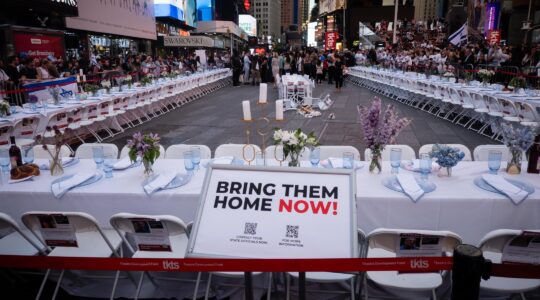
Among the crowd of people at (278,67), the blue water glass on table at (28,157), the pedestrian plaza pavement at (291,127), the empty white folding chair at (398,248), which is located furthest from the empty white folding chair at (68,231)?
the crowd of people at (278,67)

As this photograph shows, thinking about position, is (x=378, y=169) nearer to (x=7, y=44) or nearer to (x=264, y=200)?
(x=264, y=200)

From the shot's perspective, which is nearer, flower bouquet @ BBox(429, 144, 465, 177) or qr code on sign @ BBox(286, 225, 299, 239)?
qr code on sign @ BBox(286, 225, 299, 239)

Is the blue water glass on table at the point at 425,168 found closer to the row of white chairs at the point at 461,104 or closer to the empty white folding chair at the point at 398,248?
the empty white folding chair at the point at 398,248

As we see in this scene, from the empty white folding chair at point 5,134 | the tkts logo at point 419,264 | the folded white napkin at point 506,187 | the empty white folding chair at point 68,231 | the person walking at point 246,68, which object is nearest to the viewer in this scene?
the tkts logo at point 419,264

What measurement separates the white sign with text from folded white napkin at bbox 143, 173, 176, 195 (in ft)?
4.35

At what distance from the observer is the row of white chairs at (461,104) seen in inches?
287

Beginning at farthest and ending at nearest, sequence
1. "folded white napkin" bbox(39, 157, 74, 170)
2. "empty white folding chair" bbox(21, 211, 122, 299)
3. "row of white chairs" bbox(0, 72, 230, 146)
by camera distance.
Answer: "row of white chairs" bbox(0, 72, 230, 146), "folded white napkin" bbox(39, 157, 74, 170), "empty white folding chair" bbox(21, 211, 122, 299)

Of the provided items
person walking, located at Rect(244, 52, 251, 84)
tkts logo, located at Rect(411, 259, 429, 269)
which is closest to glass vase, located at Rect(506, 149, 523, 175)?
tkts logo, located at Rect(411, 259, 429, 269)

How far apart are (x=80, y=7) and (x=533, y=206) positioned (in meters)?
17.1

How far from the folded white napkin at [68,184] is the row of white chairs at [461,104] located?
672cm

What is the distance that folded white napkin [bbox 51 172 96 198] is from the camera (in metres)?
3.24

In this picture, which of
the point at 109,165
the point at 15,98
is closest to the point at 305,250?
the point at 109,165

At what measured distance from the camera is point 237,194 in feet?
6.40

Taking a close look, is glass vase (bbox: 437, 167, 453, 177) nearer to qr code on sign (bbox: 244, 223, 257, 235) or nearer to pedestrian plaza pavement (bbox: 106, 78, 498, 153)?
qr code on sign (bbox: 244, 223, 257, 235)
